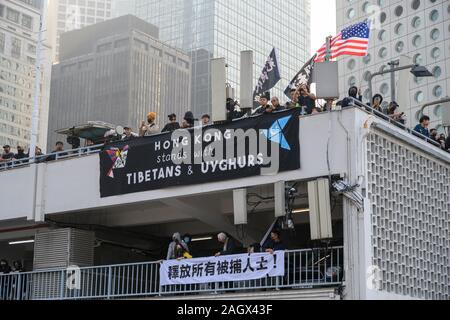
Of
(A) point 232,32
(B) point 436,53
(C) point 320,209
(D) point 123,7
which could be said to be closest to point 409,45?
(B) point 436,53

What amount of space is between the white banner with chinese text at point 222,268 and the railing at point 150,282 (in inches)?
8.8

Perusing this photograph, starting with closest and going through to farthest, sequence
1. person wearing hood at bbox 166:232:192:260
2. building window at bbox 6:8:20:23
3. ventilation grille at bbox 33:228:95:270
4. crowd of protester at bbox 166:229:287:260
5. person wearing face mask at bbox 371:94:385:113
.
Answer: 1. crowd of protester at bbox 166:229:287:260
2. person wearing face mask at bbox 371:94:385:113
3. person wearing hood at bbox 166:232:192:260
4. ventilation grille at bbox 33:228:95:270
5. building window at bbox 6:8:20:23

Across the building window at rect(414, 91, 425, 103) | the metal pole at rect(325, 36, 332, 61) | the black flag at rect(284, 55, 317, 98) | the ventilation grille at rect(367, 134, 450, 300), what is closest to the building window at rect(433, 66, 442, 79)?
the building window at rect(414, 91, 425, 103)

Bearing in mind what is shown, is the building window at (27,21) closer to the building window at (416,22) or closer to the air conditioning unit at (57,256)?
the building window at (416,22)

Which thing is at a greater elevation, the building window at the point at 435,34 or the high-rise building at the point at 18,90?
the high-rise building at the point at 18,90

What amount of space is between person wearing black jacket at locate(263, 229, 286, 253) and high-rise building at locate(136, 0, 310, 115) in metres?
→ 86.3

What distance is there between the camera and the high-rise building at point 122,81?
353ft

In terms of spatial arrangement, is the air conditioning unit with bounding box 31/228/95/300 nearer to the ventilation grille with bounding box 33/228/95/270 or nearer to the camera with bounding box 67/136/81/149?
the ventilation grille with bounding box 33/228/95/270

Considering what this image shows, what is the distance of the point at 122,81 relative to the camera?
11388 cm

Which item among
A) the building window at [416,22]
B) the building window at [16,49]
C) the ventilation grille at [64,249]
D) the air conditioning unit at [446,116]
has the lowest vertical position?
the ventilation grille at [64,249]

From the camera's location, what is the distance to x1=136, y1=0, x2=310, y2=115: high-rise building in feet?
382

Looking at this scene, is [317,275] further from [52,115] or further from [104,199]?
[52,115]

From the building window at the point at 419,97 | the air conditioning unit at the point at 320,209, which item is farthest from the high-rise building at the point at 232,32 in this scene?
the air conditioning unit at the point at 320,209
